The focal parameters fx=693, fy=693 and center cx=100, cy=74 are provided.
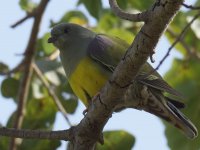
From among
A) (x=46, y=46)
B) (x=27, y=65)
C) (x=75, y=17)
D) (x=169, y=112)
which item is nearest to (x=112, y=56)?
(x=169, y=112)

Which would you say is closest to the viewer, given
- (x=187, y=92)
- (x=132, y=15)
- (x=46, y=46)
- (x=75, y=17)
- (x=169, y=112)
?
(x=132, y=15)

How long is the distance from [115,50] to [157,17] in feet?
5.41

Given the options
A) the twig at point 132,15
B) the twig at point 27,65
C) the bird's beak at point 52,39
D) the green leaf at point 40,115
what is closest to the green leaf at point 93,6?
the bird's beak at point 52,39

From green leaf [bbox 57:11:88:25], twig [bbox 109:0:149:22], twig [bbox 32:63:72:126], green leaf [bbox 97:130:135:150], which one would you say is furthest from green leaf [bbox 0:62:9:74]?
twig [bbox 109:0:149:22]

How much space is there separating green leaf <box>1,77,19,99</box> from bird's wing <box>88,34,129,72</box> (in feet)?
3.41

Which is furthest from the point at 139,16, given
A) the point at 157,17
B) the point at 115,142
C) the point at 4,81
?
the point at 4,81

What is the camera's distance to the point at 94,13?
477 cm

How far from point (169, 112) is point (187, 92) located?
1.15 meters

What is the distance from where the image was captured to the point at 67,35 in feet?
17.1

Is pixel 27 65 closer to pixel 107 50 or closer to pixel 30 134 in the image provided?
pixel 107 50

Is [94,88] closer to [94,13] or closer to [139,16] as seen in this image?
[94,13]

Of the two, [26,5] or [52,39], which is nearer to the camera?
[52,39]

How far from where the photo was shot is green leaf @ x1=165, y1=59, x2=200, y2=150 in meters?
5.19

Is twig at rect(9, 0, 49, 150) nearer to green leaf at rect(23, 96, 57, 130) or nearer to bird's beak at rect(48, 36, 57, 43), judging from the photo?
green leaf at rect(23, 96, 57, 130)
